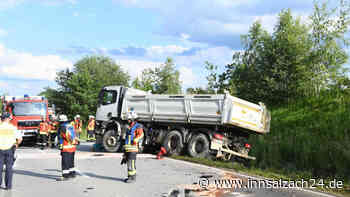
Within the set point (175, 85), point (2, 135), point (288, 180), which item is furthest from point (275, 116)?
point (175, 85)

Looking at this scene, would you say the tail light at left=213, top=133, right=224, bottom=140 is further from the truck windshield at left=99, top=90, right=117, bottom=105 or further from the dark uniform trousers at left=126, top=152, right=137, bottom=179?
the dark uniform trousers at left=126, top=152, right=137, bottom=179

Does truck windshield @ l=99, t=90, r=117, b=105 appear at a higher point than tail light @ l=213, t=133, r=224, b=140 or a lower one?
higher

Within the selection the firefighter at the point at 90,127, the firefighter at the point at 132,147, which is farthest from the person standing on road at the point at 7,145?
the firefighter at the point at 90,127

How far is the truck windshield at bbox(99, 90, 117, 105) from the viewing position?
16.1 metres

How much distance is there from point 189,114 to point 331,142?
524cm

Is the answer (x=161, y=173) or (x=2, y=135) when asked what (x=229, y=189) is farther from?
(x=2, y=135)

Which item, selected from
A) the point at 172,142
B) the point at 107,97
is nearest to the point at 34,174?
the point at 172,142

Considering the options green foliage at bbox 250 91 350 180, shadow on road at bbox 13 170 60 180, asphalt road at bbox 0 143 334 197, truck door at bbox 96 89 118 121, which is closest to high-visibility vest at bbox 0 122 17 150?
asphalt road at bbox 0 143 334 197

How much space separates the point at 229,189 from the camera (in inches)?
302

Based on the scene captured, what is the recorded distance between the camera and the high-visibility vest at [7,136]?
23.6ft

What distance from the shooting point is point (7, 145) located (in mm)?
7219

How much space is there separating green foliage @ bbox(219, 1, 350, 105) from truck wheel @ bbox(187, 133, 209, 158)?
28.9ft

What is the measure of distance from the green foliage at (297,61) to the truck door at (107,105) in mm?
9649

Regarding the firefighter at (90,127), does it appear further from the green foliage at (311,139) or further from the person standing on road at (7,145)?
the person standing on road at (7,145)
